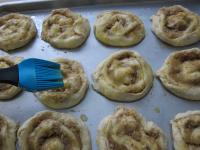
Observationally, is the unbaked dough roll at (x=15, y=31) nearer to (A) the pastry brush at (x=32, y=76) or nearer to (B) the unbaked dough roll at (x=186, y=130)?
(A) the pastry brush at (x=32, y=76)

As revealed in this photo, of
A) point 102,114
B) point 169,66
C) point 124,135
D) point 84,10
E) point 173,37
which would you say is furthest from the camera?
point 84,10

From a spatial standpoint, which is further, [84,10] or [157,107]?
[84,10]

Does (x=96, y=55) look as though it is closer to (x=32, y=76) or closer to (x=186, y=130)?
(x=32, y=76)

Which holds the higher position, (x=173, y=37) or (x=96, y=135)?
(x=173, y=37)

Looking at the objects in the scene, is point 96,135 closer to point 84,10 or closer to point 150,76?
point 150,76

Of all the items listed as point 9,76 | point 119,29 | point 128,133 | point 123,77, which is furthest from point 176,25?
point 9,76

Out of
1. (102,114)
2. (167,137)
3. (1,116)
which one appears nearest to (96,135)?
(102,114)
